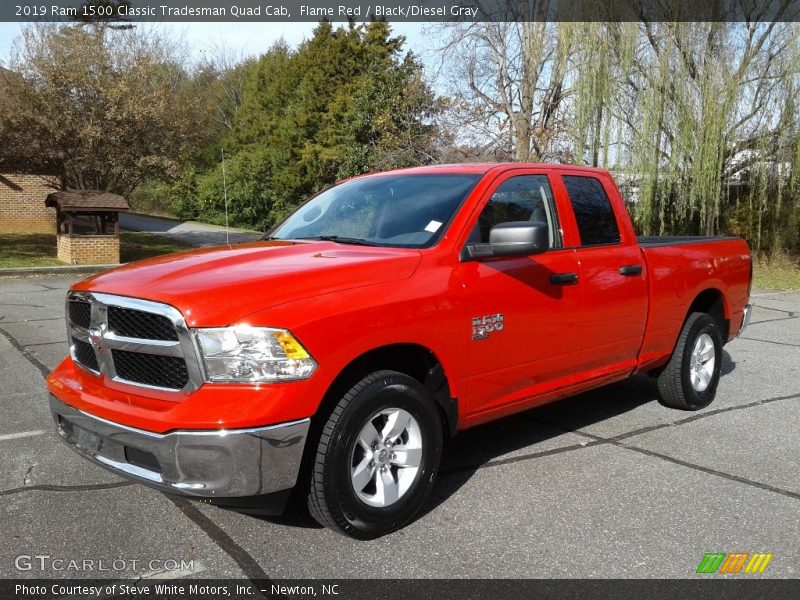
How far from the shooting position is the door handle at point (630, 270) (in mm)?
4939

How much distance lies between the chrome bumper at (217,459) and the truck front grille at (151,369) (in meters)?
0.23

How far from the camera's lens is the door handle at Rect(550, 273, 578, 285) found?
4.40 meters

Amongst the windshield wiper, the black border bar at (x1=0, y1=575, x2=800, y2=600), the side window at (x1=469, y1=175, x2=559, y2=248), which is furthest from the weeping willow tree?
the black border bar at (x1=0, y1=575, x2=800, y2=600)

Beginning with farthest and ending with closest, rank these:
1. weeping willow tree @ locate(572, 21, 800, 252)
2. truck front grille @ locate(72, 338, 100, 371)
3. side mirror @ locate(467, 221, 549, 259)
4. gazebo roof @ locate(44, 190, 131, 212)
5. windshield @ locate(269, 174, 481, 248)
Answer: gazebo roof @ locate(44, 190, 131, 212) → weeping willow tree @ locate(572, 21, 800, 252) → windshield @ locate(269, 174, 481, 248) → side mirror @ locate(467, 221, 549, 259) → truck front grille @ locate(72, 338, 100, 371)

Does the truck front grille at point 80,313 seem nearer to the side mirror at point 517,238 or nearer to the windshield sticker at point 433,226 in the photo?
the windshield sticker at point 433,226

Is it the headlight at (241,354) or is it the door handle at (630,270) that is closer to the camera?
the headlight at (241,354)

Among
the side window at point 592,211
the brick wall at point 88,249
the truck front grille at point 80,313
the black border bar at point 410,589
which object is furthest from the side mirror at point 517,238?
the brick wall at point 88,249

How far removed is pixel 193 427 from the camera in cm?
305

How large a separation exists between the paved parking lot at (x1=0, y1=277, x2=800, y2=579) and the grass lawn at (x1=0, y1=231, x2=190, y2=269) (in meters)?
13.2

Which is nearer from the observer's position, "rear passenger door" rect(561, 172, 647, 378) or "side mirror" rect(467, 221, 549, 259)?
"side mirror" rect(467, 221, 549, 259)

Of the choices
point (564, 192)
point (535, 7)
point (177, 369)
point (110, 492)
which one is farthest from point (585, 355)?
point (535, 7)

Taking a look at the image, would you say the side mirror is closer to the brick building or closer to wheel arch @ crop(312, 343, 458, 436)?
wheel arch @ crop(312, 343, 458, 436)

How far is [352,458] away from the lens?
11.2 ft

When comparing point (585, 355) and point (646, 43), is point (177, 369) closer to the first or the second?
point (585, 355)
